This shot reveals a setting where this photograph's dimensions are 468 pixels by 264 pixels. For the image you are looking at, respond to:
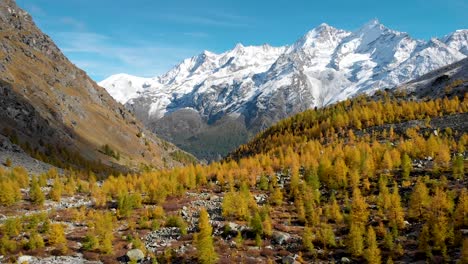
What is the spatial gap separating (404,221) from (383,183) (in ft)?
38.8

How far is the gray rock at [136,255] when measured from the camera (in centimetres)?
4385

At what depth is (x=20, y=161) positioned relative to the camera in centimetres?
11344

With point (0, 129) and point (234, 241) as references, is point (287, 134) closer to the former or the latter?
point (0, 129)

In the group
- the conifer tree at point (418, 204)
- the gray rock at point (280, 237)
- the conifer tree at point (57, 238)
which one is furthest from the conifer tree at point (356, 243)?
the conifer tree at point (57, 238)

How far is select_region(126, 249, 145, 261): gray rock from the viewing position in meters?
43.8

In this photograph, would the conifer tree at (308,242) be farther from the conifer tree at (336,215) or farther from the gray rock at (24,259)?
the gray rock at (24,259)

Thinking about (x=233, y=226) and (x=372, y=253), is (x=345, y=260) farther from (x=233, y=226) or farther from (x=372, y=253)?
(x=233, y=226)

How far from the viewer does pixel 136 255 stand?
145ft

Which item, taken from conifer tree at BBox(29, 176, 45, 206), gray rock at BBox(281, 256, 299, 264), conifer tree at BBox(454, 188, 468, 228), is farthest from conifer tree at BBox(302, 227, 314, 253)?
conifer tree at BBox(29, 176, 45, 206)

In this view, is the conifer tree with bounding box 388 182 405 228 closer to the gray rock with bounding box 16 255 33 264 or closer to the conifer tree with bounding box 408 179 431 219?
the conifer tree with bounding box 408 179 431 219

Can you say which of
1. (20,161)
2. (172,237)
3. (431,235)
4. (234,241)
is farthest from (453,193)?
(20,161)

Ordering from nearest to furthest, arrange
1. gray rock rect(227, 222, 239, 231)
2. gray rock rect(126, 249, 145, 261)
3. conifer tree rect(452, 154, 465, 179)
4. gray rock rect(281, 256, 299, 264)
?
gray rock rect(281, 256, 299, 264) < gray rock rect(126, 249, 145, 261) < gray rock rect(227, 222, 239, 231) < conifer tree rect(452, 154, 465, 179)

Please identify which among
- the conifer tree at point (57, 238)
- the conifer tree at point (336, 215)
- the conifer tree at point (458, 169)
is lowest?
the conifer tree at point (57, 238)

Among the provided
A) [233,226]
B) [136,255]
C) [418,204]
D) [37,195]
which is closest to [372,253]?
[418,204]
